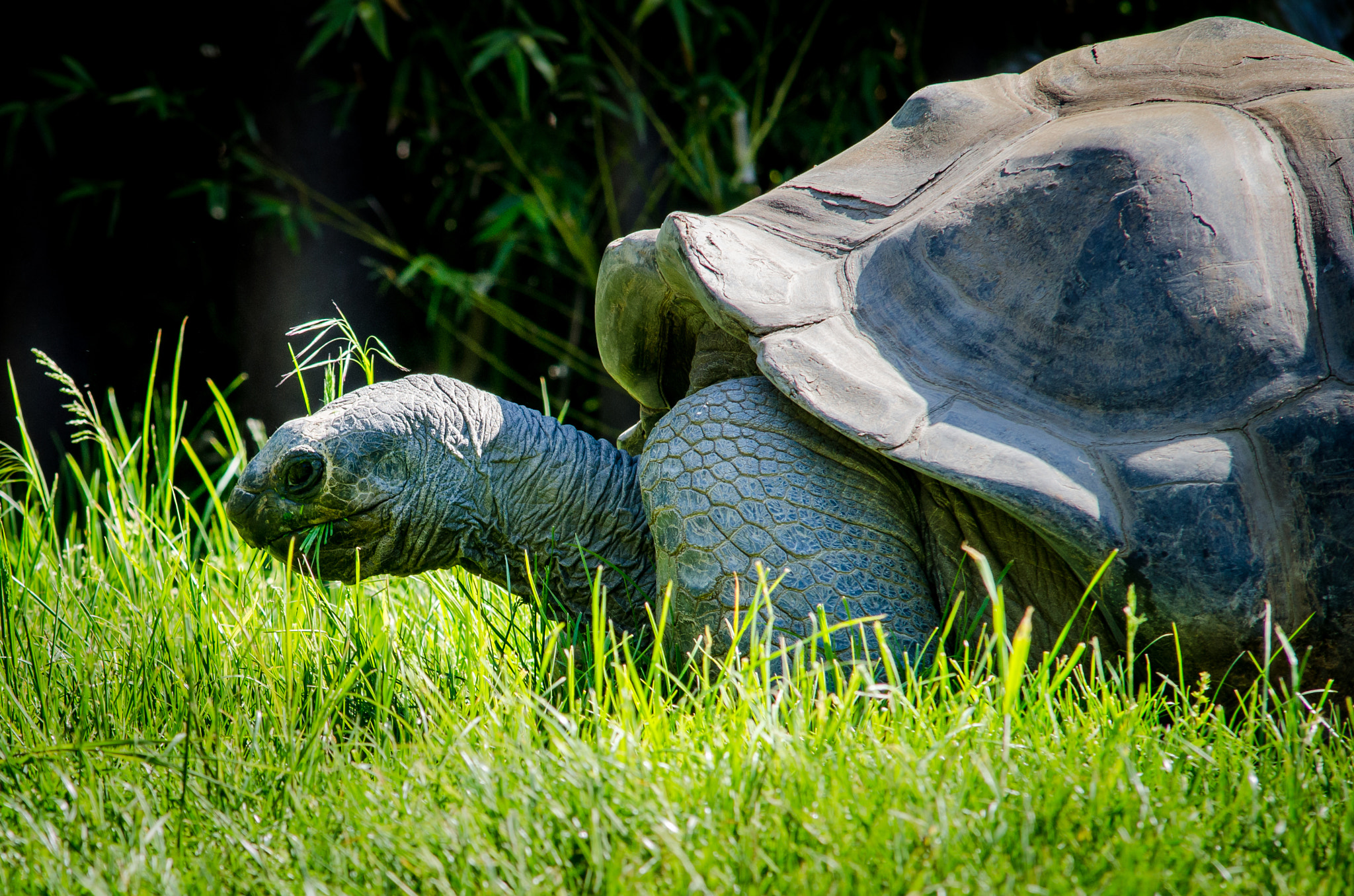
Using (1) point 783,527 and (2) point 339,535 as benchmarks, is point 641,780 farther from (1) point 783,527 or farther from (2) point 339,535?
(2) point 339,535

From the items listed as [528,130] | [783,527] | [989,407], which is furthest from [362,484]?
[528,130]

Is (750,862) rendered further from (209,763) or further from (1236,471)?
(1236,471)

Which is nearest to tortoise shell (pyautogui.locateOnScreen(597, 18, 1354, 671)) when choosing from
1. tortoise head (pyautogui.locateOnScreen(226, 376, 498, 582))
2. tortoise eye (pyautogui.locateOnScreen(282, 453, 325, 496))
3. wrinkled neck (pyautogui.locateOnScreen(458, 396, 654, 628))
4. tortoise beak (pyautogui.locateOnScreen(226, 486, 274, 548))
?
wrinkled neck (pyautogui.locateOnScreen(458, 396, 654, 628))

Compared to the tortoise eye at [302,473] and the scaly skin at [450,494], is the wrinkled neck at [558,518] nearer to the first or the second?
the scaly skin at [450,494]

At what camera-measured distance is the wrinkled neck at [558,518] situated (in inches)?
88.8

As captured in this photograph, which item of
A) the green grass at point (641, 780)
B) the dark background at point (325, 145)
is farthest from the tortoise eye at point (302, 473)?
the dark background at point (325, 145)

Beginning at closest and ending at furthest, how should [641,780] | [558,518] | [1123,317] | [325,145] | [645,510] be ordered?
[641,780]
[1123,317]
[645,510]
[558,518]
[325,145]

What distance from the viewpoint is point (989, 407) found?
1.83 metres

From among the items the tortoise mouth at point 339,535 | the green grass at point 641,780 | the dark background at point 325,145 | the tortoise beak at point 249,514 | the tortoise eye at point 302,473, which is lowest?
the green grass at point 641,780

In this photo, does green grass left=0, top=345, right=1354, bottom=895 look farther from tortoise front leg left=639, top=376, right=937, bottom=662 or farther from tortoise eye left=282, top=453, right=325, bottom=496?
tortoise eye left=282, top=453, right=325, bottom=496

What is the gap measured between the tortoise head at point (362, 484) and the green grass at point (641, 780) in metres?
0.14

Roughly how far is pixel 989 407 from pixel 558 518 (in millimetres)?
961

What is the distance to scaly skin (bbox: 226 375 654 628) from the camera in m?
2.11

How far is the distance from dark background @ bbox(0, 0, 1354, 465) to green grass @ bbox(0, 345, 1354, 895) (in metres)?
3.22
